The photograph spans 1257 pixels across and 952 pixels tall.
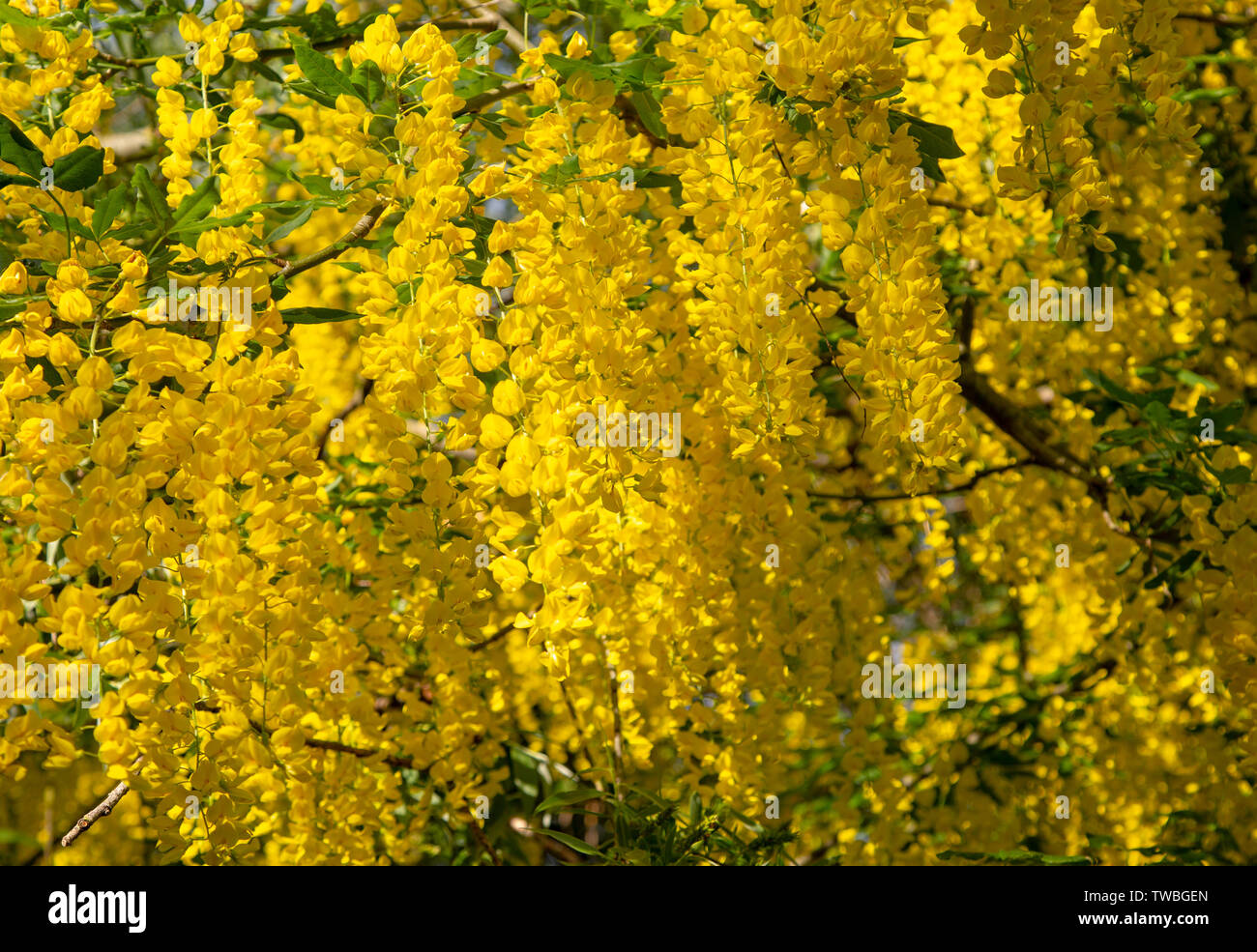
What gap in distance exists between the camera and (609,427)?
1343 millimetres

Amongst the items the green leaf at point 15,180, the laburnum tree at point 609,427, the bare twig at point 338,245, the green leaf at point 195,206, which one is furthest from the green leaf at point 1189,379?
the green leaf at point 15,180

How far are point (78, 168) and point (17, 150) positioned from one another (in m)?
0.07

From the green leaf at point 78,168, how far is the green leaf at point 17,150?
2cm

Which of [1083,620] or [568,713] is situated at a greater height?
[1083,620]

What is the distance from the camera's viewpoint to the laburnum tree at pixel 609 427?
4.16 feet

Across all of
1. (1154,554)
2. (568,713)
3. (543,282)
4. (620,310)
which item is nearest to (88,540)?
(543,282)

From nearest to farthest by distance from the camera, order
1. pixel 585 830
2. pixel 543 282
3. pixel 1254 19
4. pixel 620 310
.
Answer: pixel 543 282, pixel 620 310, pixel 1254 19, pixel 585 830

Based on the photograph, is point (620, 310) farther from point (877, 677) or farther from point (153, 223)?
point (877, 677)

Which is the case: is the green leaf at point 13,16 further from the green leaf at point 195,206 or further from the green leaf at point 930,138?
the green leaf at point 930,138

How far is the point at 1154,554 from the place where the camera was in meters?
2.27

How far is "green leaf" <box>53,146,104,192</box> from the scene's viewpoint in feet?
4.35

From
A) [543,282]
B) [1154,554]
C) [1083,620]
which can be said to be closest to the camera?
[543,282]

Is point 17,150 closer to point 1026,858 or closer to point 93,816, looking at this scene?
point 93,816

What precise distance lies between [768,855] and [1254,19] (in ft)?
7.61
